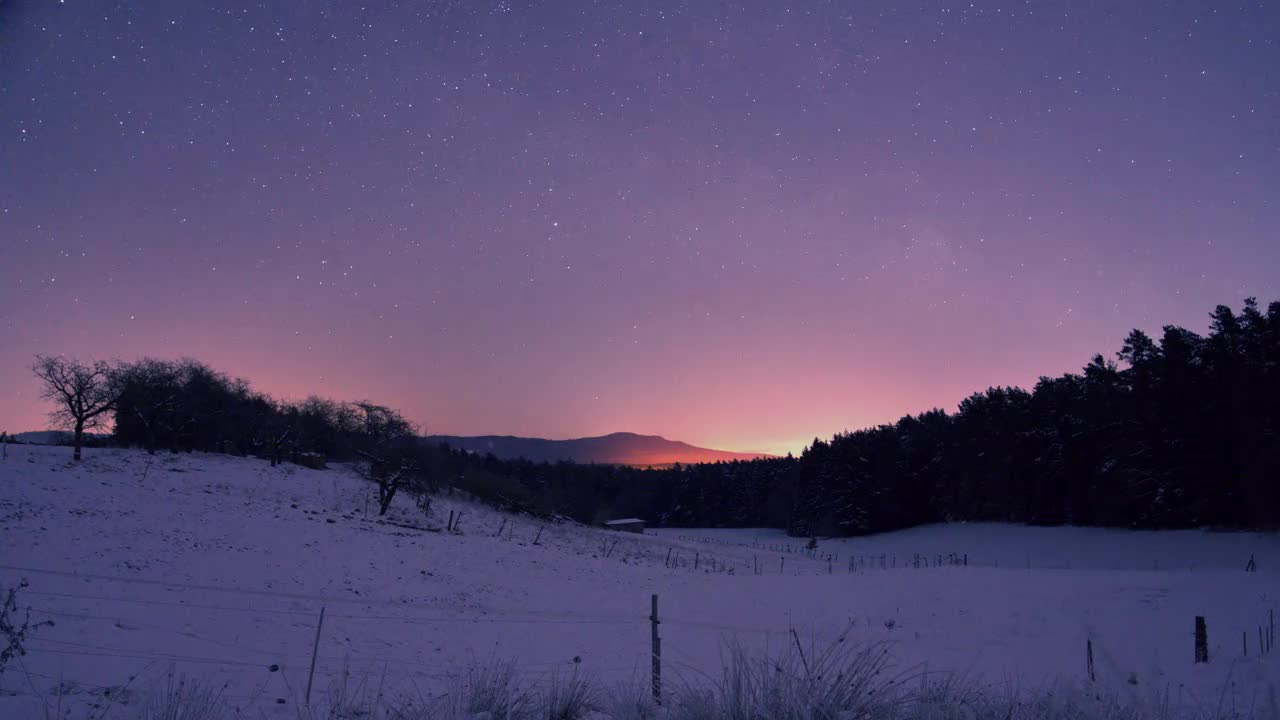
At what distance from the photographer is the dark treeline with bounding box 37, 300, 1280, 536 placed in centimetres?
4184

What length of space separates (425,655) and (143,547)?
12521mm

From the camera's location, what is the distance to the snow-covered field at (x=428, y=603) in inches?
500

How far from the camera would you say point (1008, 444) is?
63.2 meters

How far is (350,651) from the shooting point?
15.3 meters

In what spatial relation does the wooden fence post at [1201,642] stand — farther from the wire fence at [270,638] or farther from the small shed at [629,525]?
the small shed at [629,525]

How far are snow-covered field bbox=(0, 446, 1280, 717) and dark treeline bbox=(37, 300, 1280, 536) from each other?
16.7 ft

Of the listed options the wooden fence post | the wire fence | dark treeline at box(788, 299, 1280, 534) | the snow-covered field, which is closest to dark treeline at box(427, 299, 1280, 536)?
dark treeline at box(788, 299, 1280, 534)

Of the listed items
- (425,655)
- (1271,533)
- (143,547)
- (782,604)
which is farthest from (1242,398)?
(143,547)

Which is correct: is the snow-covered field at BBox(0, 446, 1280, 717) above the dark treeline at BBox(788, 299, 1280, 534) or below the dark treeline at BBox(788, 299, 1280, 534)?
below

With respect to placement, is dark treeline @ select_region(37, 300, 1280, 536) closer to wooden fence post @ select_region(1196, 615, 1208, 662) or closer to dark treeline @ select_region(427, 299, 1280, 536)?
dark treeline @ select_region(427, 299, 1280, 536)

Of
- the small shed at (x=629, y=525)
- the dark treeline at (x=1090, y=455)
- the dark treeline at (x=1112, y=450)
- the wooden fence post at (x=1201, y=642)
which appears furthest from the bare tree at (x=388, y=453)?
the dark treeline at (x=1112, y=450)

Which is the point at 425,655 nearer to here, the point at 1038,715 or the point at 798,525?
the point at 1038,715

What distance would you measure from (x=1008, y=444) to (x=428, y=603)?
190 feet

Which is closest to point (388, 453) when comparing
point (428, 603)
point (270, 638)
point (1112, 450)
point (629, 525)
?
point (428, 603)
